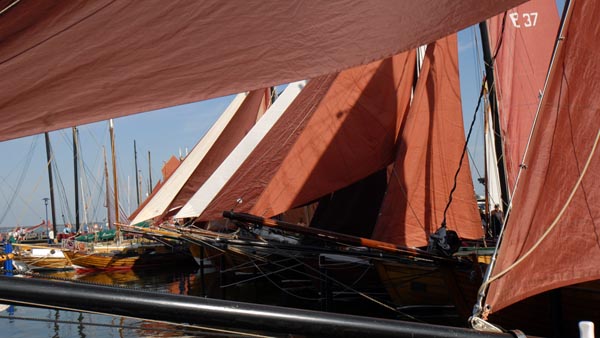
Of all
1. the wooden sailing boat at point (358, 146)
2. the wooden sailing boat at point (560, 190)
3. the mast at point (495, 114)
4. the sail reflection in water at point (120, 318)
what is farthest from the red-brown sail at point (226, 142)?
the wooden sailing boat at point (560, 190)

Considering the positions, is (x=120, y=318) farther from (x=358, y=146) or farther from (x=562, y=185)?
(x=358, y=146)

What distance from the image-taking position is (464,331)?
1834 mm

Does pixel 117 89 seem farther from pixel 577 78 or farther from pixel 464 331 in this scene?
pixel 577 78

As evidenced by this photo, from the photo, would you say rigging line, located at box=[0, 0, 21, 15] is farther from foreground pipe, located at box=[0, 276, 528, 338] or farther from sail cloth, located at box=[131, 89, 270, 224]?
sail cloth, located at box=[131, 89, 270, 224]

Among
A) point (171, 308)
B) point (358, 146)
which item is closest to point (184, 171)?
point (358, 146)

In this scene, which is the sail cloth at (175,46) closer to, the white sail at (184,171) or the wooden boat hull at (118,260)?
the white sail at (184,171)

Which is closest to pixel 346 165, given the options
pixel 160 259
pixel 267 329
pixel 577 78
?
pixel 577 78

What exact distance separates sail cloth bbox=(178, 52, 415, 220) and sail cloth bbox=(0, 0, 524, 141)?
418 inches

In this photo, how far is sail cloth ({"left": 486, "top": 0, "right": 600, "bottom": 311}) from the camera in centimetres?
430

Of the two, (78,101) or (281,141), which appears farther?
(281,141)

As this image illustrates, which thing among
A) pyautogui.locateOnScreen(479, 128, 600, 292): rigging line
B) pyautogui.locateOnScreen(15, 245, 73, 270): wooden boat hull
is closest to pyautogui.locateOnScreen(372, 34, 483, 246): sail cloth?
pyautogui.locateOnScreen(479, 128, 600, 292): rigging line

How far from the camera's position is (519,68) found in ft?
53.2

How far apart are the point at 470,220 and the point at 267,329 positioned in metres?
12.8

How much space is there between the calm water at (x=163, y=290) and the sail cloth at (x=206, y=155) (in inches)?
112
